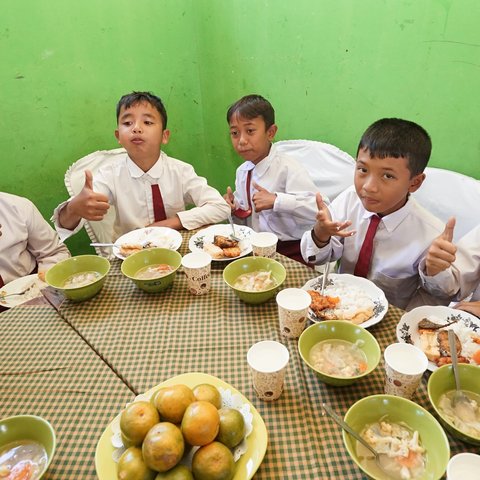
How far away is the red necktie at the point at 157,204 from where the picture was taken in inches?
99.0

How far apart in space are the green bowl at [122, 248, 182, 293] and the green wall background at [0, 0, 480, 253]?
1694 mm

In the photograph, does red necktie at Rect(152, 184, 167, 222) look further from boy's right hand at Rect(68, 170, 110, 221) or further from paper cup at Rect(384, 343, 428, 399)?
paper cup at Rect(384, 343, 428, 399)

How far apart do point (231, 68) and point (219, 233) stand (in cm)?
207

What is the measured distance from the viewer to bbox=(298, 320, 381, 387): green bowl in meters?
1.08

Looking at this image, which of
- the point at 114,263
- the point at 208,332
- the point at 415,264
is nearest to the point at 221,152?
the point at 114,263

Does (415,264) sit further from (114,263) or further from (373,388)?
(114,263)

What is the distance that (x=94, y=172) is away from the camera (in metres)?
2.81

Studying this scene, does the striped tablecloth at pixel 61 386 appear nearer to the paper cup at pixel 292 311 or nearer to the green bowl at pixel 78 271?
the green bowl at pixel 78 271

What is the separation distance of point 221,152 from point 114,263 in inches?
91.1

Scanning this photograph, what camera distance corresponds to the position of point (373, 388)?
1083 mm

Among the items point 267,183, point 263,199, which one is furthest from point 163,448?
point 267,183

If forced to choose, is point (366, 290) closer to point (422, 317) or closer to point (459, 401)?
point (422, 317)

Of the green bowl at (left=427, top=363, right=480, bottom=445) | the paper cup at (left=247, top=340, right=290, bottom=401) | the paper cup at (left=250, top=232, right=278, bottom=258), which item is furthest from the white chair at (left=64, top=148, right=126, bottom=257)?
the green bowl at (left=427, top=363, right=480, bottom=445)

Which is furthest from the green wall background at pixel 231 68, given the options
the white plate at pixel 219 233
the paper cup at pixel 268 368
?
the paper cup at pixel 268 368
